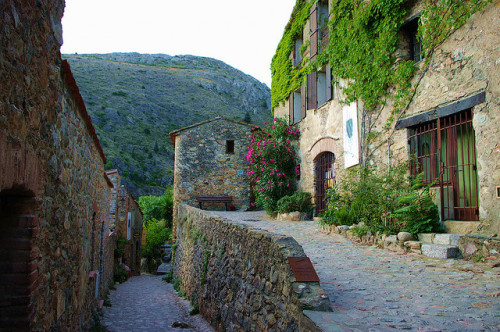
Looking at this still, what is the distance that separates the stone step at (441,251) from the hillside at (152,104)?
99.9ft

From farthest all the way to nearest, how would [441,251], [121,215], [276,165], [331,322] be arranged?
[121,215], [276,165], [441,251], [331,322]

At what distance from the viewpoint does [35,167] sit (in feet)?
8.12

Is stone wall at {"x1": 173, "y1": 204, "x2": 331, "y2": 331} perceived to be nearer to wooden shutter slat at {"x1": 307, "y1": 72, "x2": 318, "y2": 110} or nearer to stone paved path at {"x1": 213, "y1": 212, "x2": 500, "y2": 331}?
stone paved path at {"x1": 213, "y1": 212, "x2": 500, "y2": 331}

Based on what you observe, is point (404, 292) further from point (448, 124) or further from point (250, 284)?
point (448, 124)

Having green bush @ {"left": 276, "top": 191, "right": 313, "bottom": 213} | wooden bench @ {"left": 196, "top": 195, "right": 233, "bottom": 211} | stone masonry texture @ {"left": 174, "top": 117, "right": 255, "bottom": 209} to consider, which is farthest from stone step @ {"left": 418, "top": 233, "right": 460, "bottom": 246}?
stone masonry texture @ {"left": 174, "top": 117, "right": 255, "bottom": 209}

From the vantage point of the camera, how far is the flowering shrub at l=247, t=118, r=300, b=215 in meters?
12.4

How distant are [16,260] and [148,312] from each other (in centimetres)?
618

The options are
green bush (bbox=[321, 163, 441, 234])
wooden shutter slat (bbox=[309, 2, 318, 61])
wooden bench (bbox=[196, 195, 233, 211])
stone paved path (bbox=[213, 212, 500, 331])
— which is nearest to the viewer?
stone paved path (bbox=[213, 212, 500, 331])

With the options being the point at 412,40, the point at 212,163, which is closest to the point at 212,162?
the point at 212,163

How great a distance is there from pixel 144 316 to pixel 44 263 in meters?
5.37

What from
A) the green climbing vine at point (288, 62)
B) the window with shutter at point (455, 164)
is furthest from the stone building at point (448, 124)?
the green climbing vine at point (288, 62)

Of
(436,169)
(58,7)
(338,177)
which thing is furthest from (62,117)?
(338,177)

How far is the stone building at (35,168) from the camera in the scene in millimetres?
2061

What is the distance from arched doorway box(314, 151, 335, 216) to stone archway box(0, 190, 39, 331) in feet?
28.6
